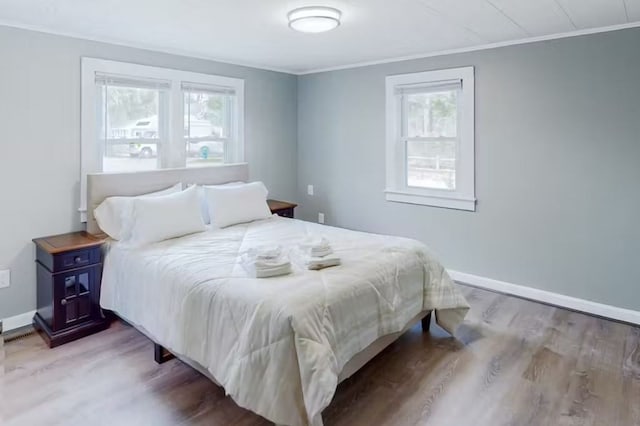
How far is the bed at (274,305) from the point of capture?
193 centimetres

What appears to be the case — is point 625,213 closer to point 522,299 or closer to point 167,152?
point 522,299

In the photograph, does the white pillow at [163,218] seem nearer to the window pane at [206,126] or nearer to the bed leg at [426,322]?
the window pane at [206,126]

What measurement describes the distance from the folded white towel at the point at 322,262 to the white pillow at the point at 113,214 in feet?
5.17

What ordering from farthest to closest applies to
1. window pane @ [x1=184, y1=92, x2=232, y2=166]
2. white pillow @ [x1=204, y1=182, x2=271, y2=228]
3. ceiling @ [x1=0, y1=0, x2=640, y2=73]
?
window pane @ [x1=184, y1=92, x2=232, y2=166] < white pillow @ [x1=204, y1=182, x2=271, y2=228] < ceiling @ [x1=0, y1=0, x2=640, y2=73]

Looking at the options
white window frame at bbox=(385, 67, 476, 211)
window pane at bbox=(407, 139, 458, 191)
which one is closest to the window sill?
white window frame at bbox=(385, 67, 476, 211)

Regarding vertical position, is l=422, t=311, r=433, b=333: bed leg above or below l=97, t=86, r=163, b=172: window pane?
below

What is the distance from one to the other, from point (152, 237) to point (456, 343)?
91.7 inches

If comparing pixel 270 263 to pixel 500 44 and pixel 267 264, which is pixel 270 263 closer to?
pixel 267 264

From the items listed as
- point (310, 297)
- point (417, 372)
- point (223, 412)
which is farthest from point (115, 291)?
point (417, 372)

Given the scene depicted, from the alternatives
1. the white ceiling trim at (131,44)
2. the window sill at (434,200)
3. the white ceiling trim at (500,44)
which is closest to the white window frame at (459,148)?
the window sill at (434,200)

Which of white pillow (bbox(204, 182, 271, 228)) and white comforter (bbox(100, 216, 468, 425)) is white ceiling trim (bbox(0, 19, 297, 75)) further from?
white comforter (bbox(100, 216, 468, 425))

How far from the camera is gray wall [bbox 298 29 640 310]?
3262mm

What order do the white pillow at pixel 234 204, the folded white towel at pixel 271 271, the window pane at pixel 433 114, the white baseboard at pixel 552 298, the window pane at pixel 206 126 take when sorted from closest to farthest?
the folded white towel at pixel 271 271 → the white baseboard at pixel 552 298 → the white pillow at pixel 234 204 → the window pane at pixel 433 114 → the window pane at pixel 206 126

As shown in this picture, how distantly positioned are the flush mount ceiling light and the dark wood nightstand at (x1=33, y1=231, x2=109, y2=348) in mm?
2147
